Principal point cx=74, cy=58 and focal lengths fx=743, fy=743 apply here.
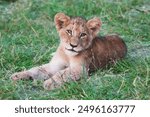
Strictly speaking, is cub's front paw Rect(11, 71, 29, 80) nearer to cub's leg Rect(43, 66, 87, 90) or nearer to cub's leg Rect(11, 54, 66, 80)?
cub's leg Rect(11, 54, 66, 80)

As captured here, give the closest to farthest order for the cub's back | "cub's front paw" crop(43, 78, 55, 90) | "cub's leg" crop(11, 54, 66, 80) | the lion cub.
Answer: "cub's front paw" crop(43, 78, 55, 90), the lion cub, "cub's leg" crop(11, 54, 66, 80), the cub's back

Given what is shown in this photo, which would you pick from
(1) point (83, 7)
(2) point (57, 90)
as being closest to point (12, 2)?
(1) point (83, 7)

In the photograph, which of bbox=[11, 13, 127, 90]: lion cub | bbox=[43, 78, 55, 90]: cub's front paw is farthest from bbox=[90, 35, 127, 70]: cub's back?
bbox=[43, 78, 55, 90]: cub's front paw

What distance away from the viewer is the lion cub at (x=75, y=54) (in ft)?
21.1

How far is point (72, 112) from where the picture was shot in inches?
219

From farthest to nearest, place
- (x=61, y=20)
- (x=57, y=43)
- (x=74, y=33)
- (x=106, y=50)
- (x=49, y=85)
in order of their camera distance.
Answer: (x=57, y=43) < (x=106, y=50) < (x=61, y=20) < (x=74, y=33) < (x=49, y=85)

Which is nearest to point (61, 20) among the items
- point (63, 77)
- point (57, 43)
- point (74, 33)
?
point (74, 33)

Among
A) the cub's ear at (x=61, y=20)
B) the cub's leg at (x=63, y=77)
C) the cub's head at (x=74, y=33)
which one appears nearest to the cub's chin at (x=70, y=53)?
the cub's head at (x=74, y=33)

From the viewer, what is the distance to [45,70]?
21.8 feet

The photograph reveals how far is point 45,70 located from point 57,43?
104 cm

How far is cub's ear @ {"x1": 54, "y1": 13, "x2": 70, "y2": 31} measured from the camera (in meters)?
6.61

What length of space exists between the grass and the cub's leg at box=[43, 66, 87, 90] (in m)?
0.06

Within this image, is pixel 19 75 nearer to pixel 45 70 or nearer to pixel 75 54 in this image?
pixel 45 70

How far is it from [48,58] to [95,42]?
1.97 ft
